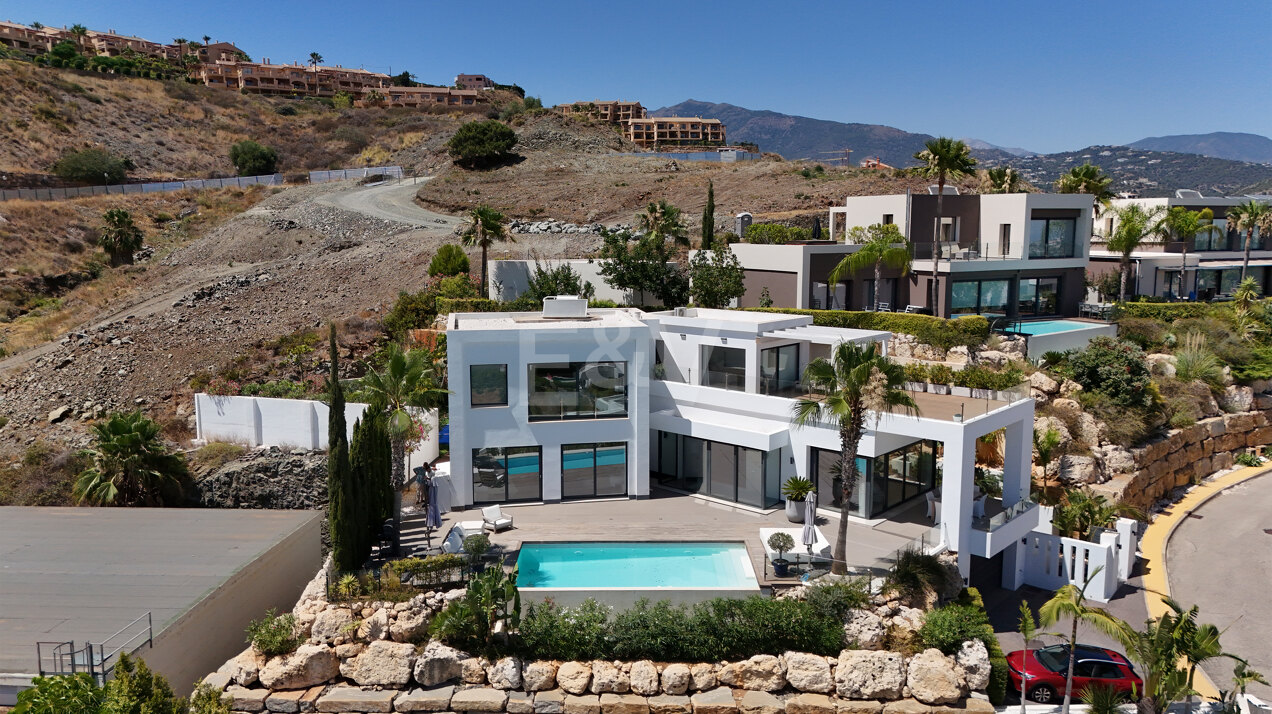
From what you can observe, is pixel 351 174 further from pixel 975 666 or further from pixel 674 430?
pixel 975 666

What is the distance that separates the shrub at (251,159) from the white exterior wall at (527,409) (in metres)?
69.0

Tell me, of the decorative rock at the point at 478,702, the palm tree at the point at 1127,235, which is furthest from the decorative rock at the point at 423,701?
the palm tree at the point at 1127,235

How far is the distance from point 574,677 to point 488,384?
29.1ft

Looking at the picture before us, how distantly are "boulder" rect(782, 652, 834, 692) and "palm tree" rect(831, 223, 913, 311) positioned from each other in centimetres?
2129

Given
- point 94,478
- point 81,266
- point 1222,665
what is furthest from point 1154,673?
point 81,266

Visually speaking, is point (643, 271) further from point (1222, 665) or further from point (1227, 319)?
point (1227, 319)

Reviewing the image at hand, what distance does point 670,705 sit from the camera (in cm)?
1727

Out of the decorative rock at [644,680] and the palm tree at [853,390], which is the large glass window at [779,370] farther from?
the decorative rock at [644,680]

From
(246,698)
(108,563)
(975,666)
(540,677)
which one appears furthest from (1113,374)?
(108,563)

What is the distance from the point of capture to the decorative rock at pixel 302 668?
1731cm

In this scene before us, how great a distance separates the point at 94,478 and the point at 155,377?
37.0ft

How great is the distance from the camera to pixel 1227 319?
4156 centimetres

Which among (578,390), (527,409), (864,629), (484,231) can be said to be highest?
(484,231)

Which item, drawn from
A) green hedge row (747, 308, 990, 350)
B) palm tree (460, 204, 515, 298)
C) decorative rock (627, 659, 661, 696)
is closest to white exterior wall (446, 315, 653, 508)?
decorative rock (627, 659, 661, 696)
